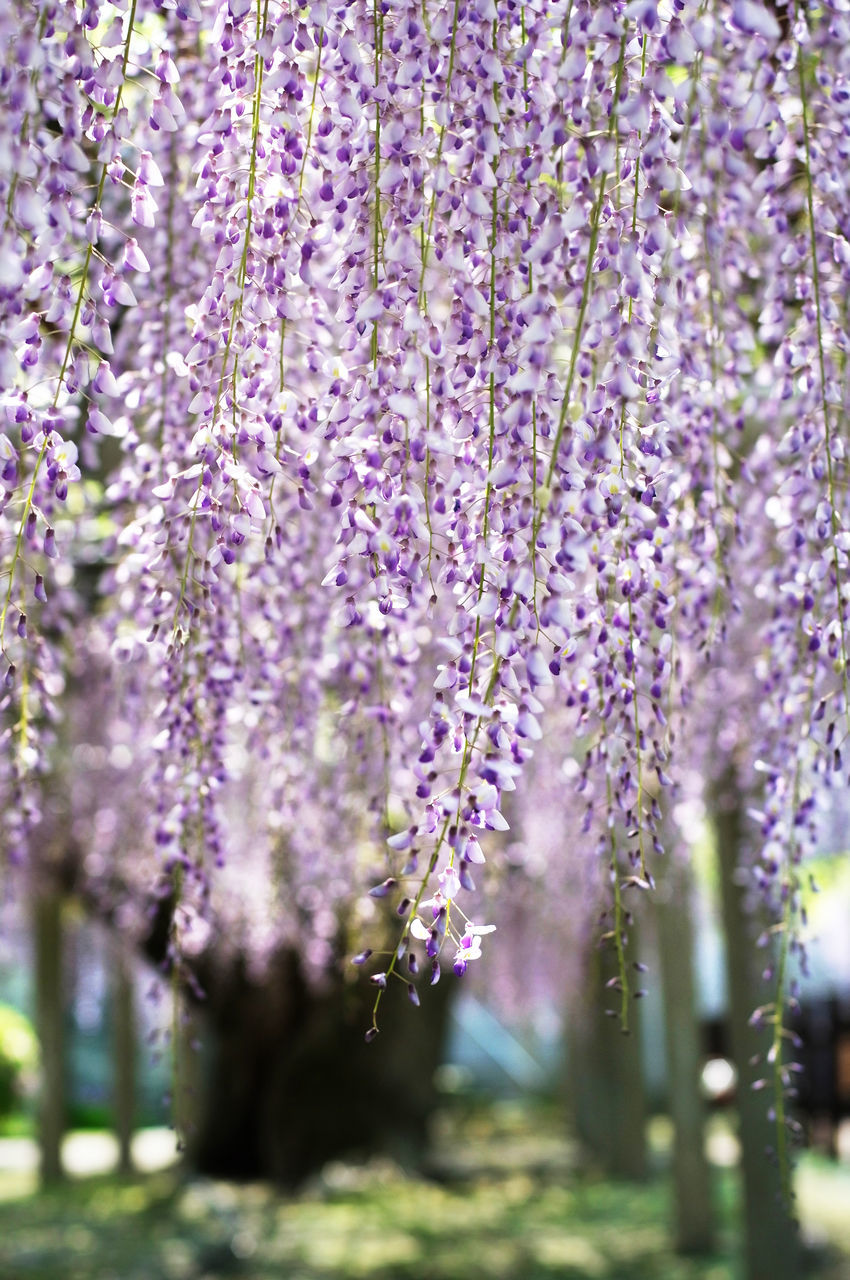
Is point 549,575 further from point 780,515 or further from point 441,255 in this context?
point 780,515

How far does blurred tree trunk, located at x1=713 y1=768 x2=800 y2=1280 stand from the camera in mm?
6059

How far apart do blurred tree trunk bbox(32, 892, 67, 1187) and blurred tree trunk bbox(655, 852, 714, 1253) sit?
17.9 feet

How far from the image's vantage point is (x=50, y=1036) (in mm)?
11844

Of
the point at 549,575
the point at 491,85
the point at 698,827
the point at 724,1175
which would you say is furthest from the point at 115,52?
the point at 724,1175

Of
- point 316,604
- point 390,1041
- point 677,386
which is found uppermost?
point 677,386

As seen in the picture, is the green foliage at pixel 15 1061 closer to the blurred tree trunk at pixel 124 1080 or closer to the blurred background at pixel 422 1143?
the blurred background at pixel 422 1143

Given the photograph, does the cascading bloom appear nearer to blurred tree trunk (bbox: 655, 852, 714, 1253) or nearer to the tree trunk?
blurred tree trunk (bbox: 655, 852, 714, 1253)

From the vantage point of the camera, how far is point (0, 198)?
1.60 m

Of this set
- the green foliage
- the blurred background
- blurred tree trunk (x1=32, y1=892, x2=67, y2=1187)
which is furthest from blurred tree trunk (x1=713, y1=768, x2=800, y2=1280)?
the green foliage

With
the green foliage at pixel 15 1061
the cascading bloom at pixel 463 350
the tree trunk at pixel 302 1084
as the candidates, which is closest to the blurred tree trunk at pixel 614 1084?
the tree trunk at pixel 302 1084

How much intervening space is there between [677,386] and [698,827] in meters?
3.93

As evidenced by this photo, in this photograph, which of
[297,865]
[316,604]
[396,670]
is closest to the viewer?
[396,670]

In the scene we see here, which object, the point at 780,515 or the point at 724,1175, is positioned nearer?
the point at 780,515

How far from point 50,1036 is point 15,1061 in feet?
18.7
